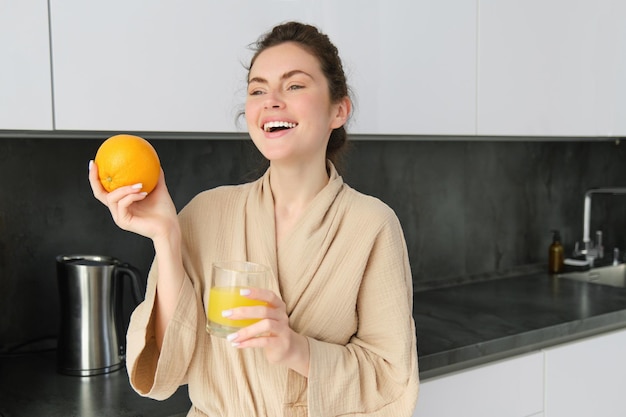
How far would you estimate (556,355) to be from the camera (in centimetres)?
186

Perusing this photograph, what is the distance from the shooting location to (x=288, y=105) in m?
1.15

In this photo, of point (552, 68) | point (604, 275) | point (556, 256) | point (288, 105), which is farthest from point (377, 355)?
point (604, 275)

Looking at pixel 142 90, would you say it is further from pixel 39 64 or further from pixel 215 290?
pixel 215 290

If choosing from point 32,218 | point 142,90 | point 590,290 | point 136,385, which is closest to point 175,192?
point 32,218

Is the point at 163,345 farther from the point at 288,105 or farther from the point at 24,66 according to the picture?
the point at 24,66

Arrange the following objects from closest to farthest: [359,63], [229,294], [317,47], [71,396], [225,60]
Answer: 1. [229,294]
2. [317,47]
3. [71,396]
4. [225,60]
5. [359,63]

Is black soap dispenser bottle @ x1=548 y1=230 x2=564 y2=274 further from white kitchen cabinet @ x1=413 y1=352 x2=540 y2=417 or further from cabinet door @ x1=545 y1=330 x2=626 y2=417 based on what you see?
white kitchen cabinet @ x1=413 y1=352 x2=540 y2=417

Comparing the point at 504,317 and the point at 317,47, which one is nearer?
the point at 317,47

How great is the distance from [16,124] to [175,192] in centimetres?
59

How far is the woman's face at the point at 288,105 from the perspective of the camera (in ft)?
3.76

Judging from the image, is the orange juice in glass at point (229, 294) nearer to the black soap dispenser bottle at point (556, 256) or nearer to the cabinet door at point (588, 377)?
the cabinet door at point (588, 377)

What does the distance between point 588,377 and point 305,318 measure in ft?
3.70

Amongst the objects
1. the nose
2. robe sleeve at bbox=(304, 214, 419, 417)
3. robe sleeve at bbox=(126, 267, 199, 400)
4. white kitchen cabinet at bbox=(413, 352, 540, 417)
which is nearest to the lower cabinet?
white kitchen cabinet at bbox=(413, 352, 540, 417)

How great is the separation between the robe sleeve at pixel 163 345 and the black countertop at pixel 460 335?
0.17m
